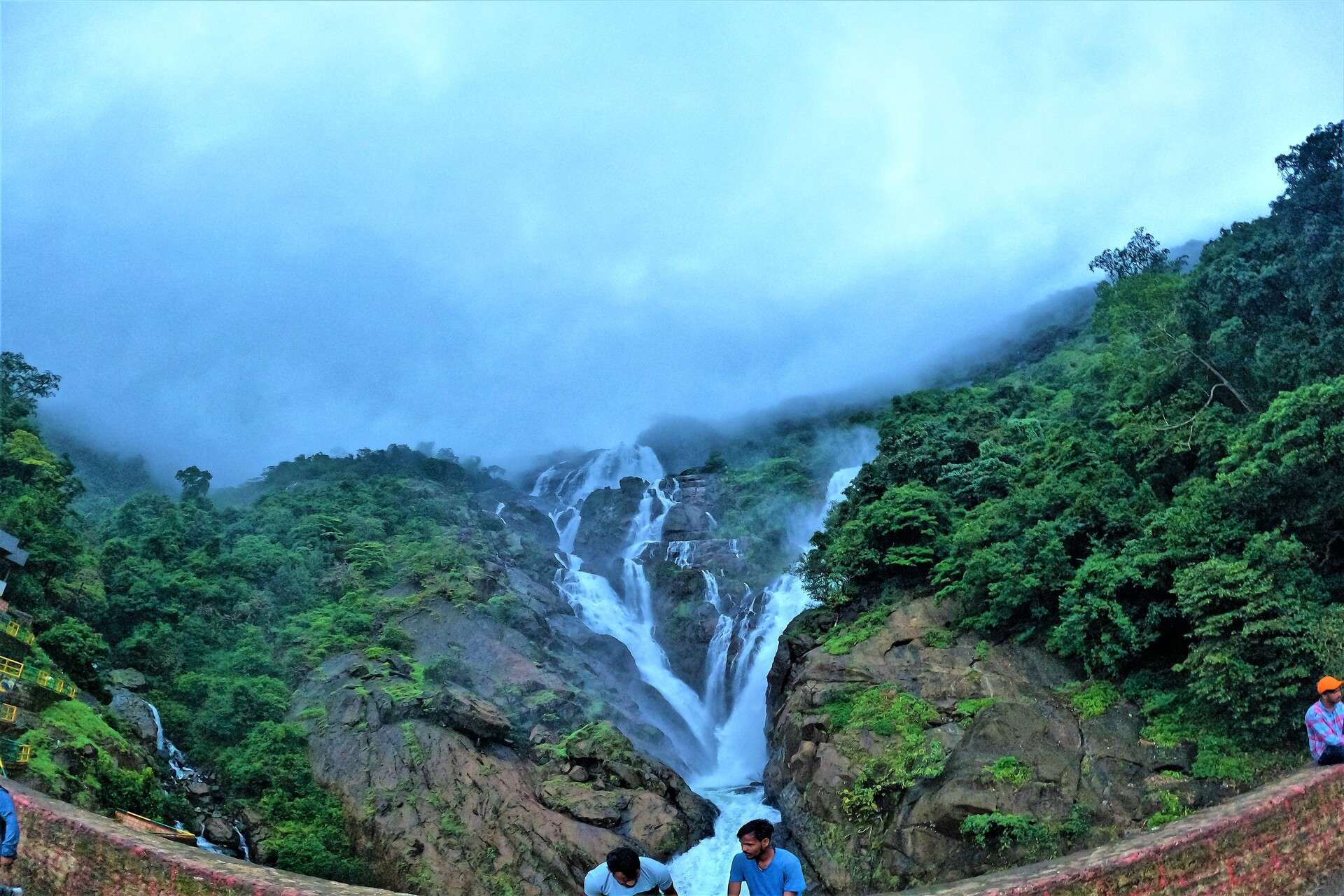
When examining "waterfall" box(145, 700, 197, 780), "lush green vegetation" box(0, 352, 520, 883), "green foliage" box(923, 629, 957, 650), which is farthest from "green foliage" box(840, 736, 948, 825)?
"waterfall" box(145, 700, 197, 780)

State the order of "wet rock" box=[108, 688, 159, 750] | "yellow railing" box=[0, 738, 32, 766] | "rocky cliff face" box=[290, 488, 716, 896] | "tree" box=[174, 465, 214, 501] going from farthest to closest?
1. "tree" box=[174, 465, 214, 501]
2. "wet rock" box=[108, 688, 159, 750]
3. "rocky cliff face" box=[290, 488, 716, 896]
4. "yellow railing" box=[0, 738, 32, 766]

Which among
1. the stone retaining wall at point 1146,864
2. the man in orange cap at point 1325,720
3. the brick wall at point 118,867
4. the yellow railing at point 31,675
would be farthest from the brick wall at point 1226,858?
the yellow railing at point 31,675

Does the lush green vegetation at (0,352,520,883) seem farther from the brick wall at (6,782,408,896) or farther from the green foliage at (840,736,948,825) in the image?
the green foliage at (840,736,948,825)

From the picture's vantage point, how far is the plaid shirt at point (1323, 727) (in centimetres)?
822

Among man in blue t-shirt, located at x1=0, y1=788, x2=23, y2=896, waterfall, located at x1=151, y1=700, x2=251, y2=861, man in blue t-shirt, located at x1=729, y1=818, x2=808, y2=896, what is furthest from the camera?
waterfall, located at x1=151, y1=700, x2=251, y2=861

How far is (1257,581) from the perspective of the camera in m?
14.3

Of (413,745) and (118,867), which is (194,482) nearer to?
(413,745)

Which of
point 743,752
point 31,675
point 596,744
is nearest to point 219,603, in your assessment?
point 31,675

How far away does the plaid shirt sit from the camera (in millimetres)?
8219

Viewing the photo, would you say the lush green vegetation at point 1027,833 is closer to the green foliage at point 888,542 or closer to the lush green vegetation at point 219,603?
the green foliage at point 888,542

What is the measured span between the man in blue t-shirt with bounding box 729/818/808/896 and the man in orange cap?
19.1 feet

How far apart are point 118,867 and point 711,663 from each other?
24.3m

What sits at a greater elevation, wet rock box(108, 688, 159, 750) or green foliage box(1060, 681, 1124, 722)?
wet rock box(108, 688, 159, 750)

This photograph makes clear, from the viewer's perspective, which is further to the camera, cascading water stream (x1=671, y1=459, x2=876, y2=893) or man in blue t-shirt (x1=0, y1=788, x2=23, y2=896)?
cascading water stream (x1=671, y1=459, x2=876, y2=893)
